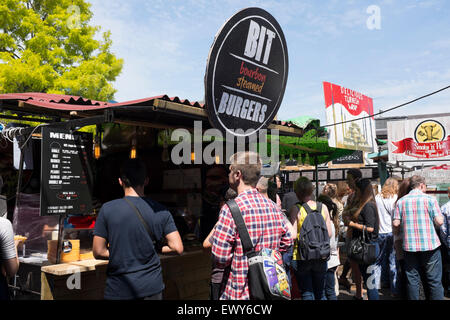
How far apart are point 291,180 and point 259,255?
42.2 ft

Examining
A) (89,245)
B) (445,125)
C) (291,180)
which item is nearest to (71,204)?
(89,245)

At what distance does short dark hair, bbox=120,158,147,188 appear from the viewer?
2955mm

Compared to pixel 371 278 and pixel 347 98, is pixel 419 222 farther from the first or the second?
pixel 347 98

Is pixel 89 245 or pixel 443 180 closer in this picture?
pixel 89 245

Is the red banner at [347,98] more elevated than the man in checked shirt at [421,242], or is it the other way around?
the red banner at [347,98]

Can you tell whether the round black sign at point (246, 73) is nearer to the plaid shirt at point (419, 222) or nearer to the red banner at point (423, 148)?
the plaid shirt at point (419, 222)

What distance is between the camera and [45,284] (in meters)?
3.85

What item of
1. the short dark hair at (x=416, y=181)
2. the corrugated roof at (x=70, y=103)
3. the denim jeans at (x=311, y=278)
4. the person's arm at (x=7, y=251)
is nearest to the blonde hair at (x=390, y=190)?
the short dark hair at (x=416, y=181)

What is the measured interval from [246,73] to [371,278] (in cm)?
323

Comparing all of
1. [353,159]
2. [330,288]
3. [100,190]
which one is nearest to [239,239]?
[330,288]

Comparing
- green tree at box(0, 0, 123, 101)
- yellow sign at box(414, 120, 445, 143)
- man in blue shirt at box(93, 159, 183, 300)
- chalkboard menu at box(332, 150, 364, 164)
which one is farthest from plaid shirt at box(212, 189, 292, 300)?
chalkboard menu at box(332, 150, 364, 164)

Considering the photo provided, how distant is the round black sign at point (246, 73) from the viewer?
155 inches

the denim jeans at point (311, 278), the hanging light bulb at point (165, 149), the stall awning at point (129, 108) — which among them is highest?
the stall awning at point (129, 108)

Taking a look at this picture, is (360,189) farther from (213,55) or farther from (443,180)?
(443,180)
